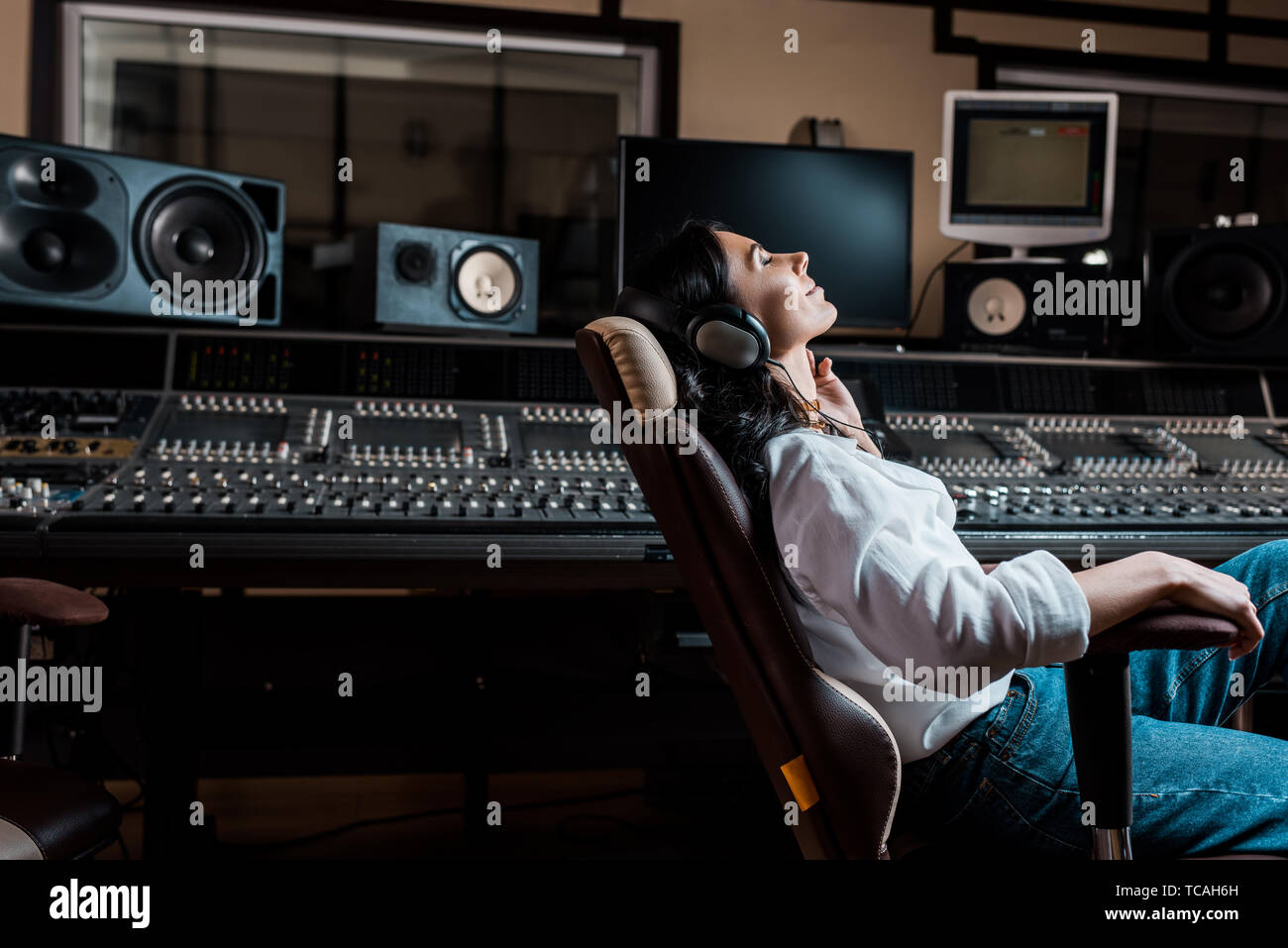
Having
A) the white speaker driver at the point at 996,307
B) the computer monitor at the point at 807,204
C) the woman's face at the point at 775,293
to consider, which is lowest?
the woman's face at the point at 775,293

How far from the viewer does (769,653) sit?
969 millimetres

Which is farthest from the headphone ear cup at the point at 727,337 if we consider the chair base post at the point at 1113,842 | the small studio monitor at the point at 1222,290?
the small studio monitor at the point at 1222,290

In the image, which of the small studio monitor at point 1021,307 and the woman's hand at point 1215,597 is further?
the small studio monitor at point 1021,307

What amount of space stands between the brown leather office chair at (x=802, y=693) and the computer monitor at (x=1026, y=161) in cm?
179

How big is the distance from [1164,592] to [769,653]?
0.36 m

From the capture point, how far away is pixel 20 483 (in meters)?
1.70

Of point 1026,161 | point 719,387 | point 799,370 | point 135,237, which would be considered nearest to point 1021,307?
point 1026,161

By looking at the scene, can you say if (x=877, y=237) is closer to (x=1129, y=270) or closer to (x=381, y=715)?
(x=1129, y=270)

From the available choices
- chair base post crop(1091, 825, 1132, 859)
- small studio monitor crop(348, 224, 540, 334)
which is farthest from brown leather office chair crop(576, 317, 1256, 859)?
small studio monitor crop(348, 224, 540, 334)

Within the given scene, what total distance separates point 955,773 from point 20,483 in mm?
1501

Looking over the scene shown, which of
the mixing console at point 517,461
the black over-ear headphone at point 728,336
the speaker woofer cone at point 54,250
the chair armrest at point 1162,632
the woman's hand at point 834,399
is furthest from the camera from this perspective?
the speaker woofer cone at point 54,250

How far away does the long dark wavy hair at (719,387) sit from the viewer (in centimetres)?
108

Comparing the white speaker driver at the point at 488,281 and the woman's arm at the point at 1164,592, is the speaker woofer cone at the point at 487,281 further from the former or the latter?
the woman's arm at the point at 1164,592
